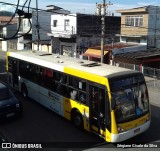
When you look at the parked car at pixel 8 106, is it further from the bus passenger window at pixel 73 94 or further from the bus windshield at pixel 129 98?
the bus windshield at pixel 129 98

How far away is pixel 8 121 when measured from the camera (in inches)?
556

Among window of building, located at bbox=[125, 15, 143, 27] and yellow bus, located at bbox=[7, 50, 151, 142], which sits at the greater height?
window of building, located at bbox=[125, 15, 143, 27]

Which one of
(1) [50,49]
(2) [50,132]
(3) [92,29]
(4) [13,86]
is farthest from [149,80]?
(1) [50,49]

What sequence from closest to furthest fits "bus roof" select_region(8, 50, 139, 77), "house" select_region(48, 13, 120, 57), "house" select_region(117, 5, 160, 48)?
1. "bus roof" select_region(8, 50, 139, 77)
2. "house" select_region(117, 5, 160, 48)
3. "house" select_region(48, 13, 120, 57)

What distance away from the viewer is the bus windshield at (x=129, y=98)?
1066cm

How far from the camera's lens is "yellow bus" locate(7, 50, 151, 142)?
10648mm

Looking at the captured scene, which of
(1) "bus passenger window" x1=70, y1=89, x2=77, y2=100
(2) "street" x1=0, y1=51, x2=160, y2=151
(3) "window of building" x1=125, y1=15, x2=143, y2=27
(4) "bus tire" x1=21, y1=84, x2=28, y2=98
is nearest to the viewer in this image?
(2) "street" x1=0, y1=51, x2=160, y2=151

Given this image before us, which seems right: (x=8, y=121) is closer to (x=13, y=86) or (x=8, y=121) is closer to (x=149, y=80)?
(x=13, y=86)

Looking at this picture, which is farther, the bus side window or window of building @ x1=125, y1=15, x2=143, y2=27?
window of building @ x1=125, y1=15, x2=143, y2=27

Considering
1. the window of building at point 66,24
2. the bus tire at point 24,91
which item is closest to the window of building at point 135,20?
the window of building at point 66,24

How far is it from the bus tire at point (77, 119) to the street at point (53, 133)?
0.79ft

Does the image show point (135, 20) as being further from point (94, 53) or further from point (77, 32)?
point (94, 53)

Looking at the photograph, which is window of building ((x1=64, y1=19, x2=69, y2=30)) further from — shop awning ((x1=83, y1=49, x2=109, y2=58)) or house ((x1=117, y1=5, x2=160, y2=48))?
shop awning ((x1=83, y1=49, x2=109, y2=58))

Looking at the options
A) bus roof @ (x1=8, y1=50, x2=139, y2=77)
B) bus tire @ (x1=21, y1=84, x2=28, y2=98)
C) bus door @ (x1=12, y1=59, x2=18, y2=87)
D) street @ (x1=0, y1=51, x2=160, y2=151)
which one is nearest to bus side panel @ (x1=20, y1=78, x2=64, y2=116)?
bus tire @ (x1=21, y1=84, x2=28, y2=98)
